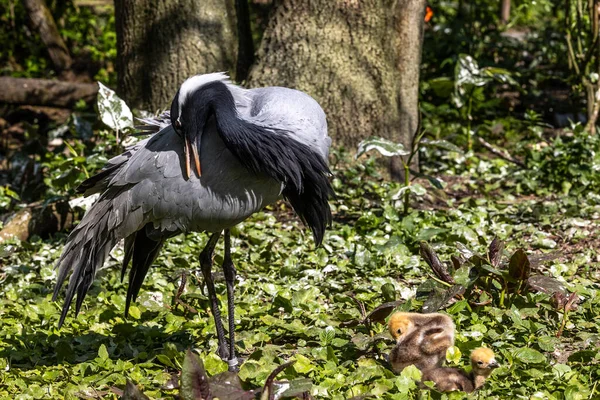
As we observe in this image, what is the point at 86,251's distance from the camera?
4320mm

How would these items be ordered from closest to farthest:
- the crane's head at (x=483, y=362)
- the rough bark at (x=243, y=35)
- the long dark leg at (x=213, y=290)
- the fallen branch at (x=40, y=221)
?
1. the crane's head at (x=483, y=362)
2. the long dark leg at (x=213, y=290)
3. the fallen branch at (x=40, y=221)
4. the rough bark at (x=243, y=35)

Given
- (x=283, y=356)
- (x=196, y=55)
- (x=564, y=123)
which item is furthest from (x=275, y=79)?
(x=564, y=123)

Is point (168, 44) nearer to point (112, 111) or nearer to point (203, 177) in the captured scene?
point (112, 111)

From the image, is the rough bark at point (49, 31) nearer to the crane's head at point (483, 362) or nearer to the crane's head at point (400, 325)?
the crane's head at point (400, 325)

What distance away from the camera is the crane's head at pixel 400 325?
3922mm

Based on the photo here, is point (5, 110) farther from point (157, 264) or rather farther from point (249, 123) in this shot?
point (249, 123)

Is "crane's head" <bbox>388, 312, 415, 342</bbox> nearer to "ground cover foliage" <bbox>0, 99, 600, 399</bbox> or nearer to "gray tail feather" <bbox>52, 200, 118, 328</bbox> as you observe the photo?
"ground cover foliage" <bbox>0, 99, 600, 399</bbox>

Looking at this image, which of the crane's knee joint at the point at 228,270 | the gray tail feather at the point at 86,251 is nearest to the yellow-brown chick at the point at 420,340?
the crane's knee joint at the point at 228,270

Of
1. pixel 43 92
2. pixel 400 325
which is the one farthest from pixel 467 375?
pixel 43 92

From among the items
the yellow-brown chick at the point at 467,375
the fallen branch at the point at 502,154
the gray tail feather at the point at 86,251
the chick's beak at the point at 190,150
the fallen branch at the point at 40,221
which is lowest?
the fallen branch at the point at 40,221

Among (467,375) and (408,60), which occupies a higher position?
(408,60)

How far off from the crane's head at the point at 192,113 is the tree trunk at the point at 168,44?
295 centimetres

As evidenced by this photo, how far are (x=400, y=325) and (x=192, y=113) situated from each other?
1375 mm

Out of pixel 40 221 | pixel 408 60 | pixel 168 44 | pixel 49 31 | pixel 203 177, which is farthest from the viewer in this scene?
pixel 49 31
